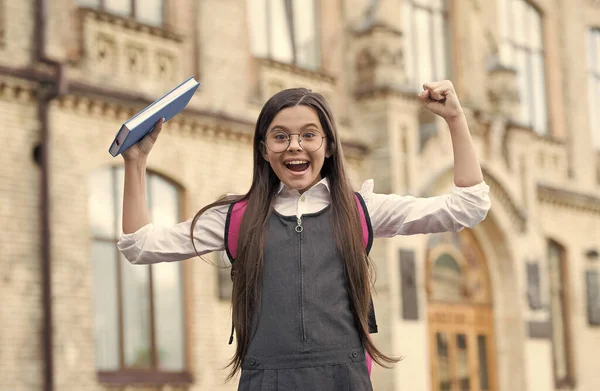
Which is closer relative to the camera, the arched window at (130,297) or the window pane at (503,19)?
the arched window at (130,297)

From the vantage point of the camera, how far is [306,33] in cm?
1688

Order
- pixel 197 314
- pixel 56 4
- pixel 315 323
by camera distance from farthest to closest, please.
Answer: pixel 197 314 → pixel 56 4 → pixel 315 323

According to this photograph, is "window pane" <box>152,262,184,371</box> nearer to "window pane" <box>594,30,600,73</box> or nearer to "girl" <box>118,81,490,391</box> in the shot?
"girl" <box>118,81,490,391</box>

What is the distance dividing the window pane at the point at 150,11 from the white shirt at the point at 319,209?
1045 cm

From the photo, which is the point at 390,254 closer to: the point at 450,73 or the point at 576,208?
the point at 450,73

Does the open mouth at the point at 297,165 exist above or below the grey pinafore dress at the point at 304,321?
above

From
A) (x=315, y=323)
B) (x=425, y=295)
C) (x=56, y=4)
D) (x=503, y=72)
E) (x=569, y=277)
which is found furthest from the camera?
(x=569, y=277)

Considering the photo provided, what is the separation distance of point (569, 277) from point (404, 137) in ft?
20.1

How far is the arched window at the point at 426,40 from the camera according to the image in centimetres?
1869

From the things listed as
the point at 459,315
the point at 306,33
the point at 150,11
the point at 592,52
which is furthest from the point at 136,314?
the point at 592,52

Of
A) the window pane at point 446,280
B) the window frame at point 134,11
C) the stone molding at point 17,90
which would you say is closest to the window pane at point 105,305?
the stone molding at point 17,90

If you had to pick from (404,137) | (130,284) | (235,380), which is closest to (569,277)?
(404,137)

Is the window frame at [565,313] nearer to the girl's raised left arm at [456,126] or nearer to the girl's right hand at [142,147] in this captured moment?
the girl's raised left arm at [456,126]

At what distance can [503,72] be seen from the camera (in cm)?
1975
